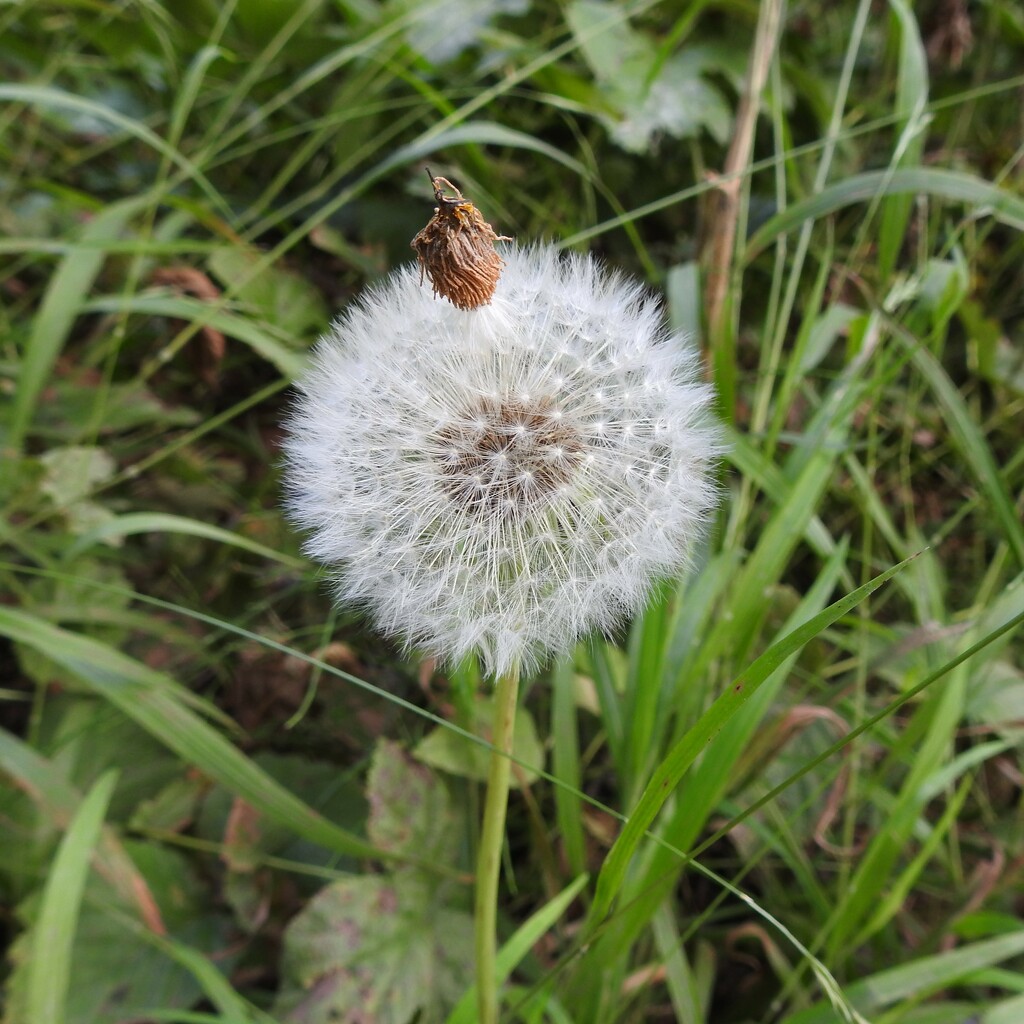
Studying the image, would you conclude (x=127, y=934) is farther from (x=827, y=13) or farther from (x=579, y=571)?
(x=827, y=13)

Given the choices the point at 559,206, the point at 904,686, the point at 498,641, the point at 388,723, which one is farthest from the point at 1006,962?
the point at 559,206

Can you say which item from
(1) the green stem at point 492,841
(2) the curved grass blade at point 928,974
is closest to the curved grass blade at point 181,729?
(1) the green stem at point 492,841

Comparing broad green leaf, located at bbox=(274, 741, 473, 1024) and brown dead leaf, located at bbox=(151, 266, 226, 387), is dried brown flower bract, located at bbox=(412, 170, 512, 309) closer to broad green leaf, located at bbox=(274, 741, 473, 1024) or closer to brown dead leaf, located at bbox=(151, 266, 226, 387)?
broad green leaf, located at bbox=(274, 741, 473, 1024)

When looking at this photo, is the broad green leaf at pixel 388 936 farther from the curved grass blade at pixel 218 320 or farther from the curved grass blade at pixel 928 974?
the curved grass blade at pixel 218 320

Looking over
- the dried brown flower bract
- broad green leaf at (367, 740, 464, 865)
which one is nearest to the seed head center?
the dried brown flower bract

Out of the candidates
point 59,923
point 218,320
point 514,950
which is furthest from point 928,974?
point 218,320

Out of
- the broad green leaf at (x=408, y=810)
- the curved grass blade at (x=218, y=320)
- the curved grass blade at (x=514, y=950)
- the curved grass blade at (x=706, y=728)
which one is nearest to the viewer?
the curved grass blade at (x=706, y=728)
